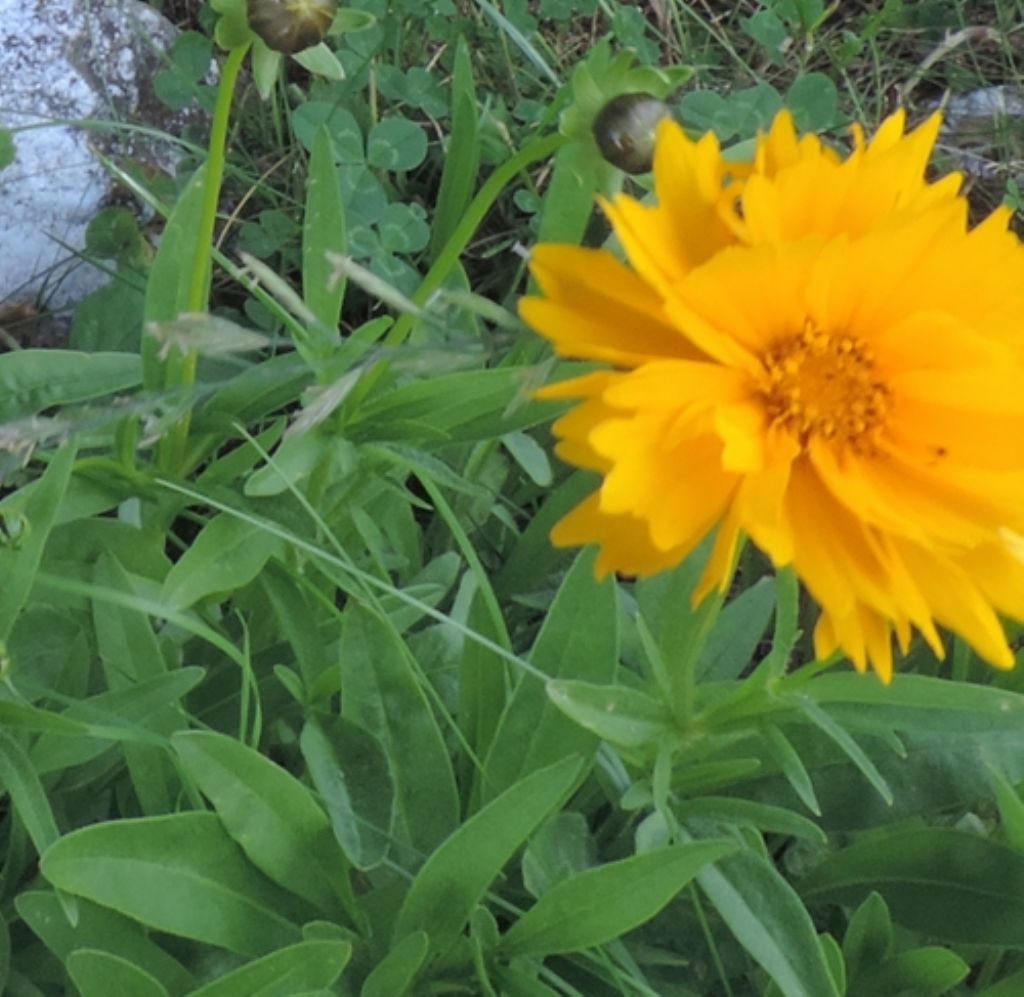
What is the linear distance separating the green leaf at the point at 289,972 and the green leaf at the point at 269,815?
0.08 meters

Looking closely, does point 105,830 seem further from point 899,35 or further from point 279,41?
point 899,35

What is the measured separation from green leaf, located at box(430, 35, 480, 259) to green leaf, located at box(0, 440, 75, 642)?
1.13 ft

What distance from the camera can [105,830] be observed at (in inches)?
27.0

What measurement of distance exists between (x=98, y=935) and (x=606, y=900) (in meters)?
0.28

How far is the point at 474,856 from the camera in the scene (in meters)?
0.72

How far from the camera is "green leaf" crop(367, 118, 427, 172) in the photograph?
125 centimetres

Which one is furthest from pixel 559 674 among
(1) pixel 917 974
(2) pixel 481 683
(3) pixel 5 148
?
(3) pixel 5 148

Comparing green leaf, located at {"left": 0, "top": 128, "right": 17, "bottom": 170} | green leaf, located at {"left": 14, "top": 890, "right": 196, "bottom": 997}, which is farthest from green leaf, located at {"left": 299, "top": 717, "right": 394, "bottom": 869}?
green leaf, located at {"left": 0, "top": 128, "right": 17, "bottom": 170}

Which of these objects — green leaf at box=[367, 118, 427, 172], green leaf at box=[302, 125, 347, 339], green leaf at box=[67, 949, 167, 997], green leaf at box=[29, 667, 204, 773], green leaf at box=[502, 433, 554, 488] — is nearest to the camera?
green leaf at box=[67, 949, 167, 997]

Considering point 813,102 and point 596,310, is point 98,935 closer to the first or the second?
point 596,310

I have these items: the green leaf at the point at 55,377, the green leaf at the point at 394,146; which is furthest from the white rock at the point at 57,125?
the green leaf at the point at 55,377

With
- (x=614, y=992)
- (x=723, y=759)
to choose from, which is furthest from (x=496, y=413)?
(x=614, y=992)

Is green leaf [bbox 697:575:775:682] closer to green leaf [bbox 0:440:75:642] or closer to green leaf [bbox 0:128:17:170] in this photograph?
green leaf [bbox 0:440:75:642]

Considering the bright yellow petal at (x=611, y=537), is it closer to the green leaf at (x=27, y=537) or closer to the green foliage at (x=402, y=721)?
the green foliage at (x=402, y=721)
